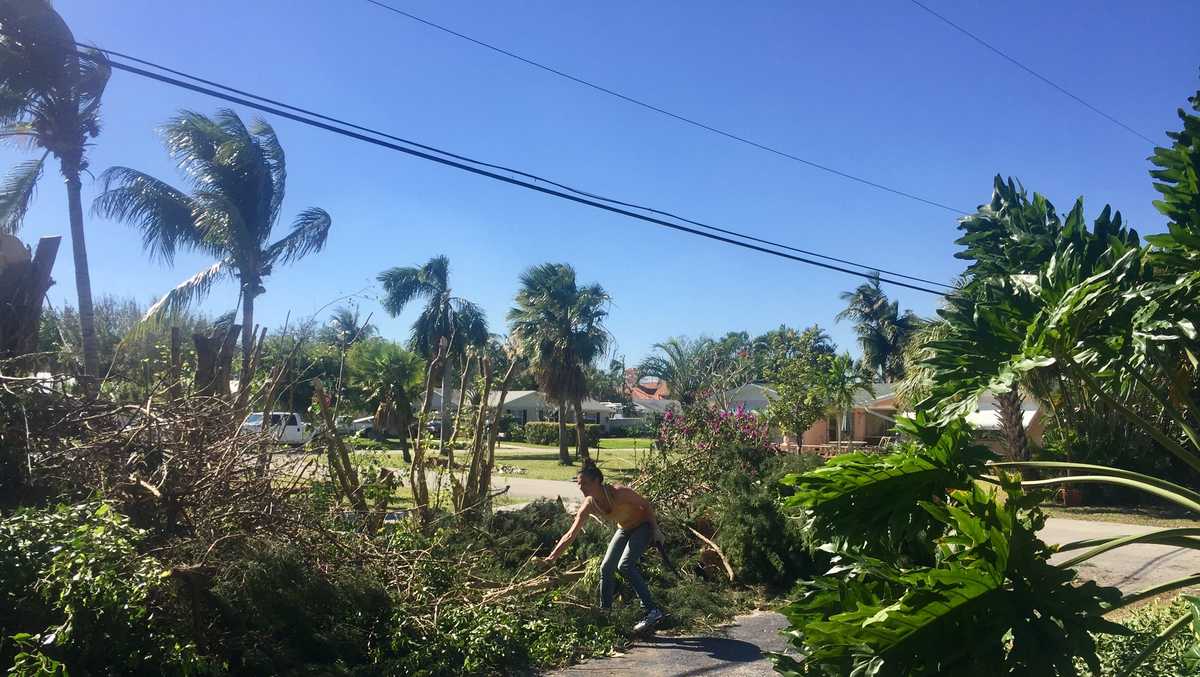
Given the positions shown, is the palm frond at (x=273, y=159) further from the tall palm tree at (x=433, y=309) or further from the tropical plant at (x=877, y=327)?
the tropical plant at (x=877, y=327)

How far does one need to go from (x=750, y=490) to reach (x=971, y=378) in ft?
21.4

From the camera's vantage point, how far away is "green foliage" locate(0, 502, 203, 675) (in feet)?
15.1

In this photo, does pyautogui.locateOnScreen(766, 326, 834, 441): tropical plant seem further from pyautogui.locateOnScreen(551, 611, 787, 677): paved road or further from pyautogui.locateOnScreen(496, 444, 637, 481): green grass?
pyautogui.locateOnScreen(551, 611, 787, 677): paved road

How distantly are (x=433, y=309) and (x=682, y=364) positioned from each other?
11.5 meters

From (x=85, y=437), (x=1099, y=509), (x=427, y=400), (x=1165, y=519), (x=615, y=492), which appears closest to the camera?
(x=85, y=437)

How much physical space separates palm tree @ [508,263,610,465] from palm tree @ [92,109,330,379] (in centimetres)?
1114

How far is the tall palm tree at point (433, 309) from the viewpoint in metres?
36.4

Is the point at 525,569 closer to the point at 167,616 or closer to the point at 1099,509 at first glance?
the point at 167,616

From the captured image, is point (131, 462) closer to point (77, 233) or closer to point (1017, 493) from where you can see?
point (1017, 493)

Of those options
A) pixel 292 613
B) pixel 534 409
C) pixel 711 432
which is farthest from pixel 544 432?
pixel 292 613

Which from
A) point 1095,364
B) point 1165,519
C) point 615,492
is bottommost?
point 1165,519

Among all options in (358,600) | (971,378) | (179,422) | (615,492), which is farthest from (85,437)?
(971,378)

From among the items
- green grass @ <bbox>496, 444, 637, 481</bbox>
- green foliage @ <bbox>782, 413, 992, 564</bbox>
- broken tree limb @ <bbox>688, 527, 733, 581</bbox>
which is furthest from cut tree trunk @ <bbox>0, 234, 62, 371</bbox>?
green grass @ <bbox>496, 444, 637, 481</bbox>

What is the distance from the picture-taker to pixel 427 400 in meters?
9.44
